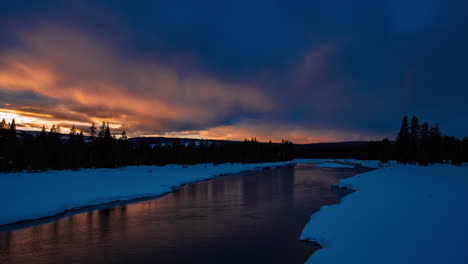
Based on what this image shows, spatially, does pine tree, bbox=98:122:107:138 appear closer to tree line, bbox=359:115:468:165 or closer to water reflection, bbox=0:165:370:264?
water reflection, bbox=0:165:370:264

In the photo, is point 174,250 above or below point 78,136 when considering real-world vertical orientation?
below

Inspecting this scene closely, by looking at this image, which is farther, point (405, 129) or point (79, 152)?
point (405, 129)

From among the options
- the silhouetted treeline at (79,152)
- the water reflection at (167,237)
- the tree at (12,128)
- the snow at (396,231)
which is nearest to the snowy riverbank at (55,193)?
the water reflection at (167,237)

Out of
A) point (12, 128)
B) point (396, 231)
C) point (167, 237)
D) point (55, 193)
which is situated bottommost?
point (167, 237)

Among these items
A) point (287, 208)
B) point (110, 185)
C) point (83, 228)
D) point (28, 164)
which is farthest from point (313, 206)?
point (28, 164)

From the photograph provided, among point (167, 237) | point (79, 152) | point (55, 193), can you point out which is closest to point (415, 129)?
point (167, 237)

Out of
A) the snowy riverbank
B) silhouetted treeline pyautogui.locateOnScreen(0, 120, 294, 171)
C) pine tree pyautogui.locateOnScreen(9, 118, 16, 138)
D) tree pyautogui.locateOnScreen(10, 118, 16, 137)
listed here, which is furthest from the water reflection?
tree pyautogui.locateOnScreen(10, 118, 16, 137)

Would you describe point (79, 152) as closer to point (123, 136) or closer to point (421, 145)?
point (123, 136)

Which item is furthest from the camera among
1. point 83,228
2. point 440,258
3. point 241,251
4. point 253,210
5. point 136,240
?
point 253,210

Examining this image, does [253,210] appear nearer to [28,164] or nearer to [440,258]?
[440,258]

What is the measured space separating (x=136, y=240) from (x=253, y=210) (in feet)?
33.4

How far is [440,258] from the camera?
8.02m

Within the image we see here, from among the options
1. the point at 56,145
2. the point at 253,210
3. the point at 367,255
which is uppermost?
the point at 56,145

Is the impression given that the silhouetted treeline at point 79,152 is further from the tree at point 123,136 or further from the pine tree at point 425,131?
the pine tree at point 425,131
